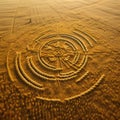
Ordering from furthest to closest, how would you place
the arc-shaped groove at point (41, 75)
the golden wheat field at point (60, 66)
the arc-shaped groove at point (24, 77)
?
1. the arc-shaped groove at point (41, 75)
2. the arc-shaped groove at point (24, 77)
3. the golden wheat field at point (60, 66)

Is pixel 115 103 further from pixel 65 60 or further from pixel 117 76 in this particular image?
pixel 65 60

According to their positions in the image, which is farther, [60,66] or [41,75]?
[60,66]

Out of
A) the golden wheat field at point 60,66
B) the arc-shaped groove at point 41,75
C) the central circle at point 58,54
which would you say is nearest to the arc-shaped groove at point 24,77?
the golden wheat field at point 60,66

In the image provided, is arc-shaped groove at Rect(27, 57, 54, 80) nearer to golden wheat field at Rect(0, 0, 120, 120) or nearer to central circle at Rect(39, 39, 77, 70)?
golden wheat field at Rect(0, 0, 120, 120)

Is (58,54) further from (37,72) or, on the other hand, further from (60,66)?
(37,72)

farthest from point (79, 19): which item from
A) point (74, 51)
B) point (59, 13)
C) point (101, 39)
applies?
point (74, 51)

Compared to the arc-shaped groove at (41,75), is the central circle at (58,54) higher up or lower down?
higher up

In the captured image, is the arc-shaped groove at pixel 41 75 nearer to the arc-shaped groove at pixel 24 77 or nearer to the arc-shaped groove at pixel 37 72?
the arc-shaped groove at pixel 37 72

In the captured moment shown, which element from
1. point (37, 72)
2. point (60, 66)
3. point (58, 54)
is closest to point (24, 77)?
point (37, 72)
